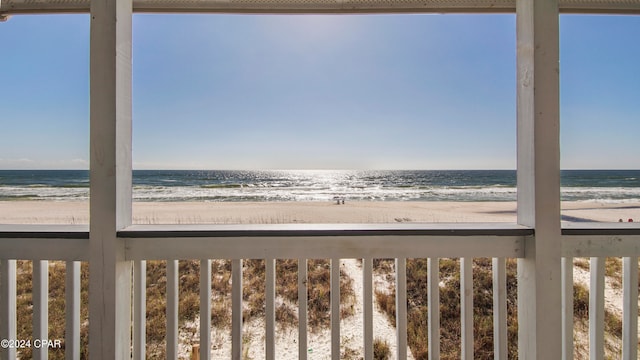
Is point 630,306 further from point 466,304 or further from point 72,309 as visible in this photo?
point 72,309

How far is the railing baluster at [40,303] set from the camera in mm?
997

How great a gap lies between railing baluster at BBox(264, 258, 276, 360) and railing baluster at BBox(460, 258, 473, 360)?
0.72 m

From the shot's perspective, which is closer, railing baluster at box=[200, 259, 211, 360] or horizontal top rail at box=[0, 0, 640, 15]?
railing baluster at box=[200, 259, 211, 360]

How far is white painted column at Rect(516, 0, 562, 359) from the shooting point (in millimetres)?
962

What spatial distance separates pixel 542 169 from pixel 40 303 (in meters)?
1.89

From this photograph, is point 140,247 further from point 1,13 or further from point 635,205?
point 635,205

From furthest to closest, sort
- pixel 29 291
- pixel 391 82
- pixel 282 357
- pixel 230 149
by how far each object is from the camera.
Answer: pixel 230 149, pixel 391 82, pixel 29 291, pixel 282 357

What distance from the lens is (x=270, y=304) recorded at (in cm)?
104

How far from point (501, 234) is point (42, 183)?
76.4 feet

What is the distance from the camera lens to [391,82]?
17609mm

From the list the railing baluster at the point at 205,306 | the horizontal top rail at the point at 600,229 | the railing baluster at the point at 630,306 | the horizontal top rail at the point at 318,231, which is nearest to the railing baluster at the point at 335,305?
the horizontal top rail at the point at 318,231

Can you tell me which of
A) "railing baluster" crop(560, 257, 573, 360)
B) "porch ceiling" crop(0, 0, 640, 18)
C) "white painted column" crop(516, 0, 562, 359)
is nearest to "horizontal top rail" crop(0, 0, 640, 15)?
"porch ceiling" crop(0, 0, 640, 18)

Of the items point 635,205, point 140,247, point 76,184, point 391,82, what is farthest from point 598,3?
point 76,184

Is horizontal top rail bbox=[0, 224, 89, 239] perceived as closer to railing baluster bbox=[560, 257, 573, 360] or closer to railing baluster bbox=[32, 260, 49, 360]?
railing baluster bbox=[32, 260, 49, 360]
